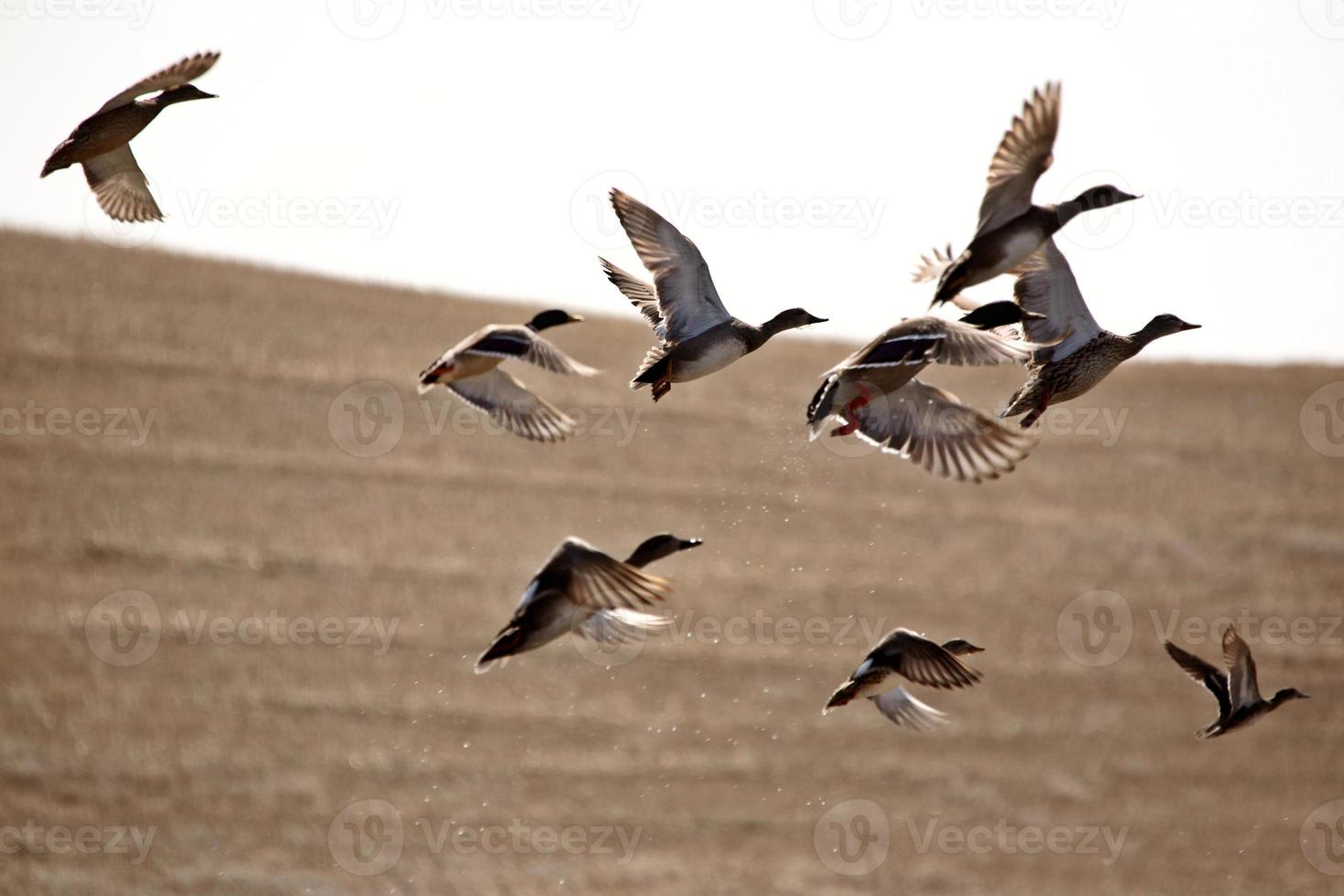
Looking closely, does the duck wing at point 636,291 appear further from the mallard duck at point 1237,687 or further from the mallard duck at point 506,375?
the mallard duck at point 1237,687

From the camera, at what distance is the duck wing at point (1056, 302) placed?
27.1 ft

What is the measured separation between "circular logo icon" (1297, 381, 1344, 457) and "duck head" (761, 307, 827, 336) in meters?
26.2

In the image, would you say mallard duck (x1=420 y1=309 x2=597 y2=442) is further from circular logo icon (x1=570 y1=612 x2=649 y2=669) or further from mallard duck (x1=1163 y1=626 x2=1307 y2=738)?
mallard duck (x1=1163 y1=626 x2=1307 y2=738)

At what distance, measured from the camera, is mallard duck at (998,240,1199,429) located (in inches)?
322

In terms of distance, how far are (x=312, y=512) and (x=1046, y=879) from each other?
1415 cm

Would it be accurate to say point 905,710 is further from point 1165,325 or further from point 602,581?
point 602,581

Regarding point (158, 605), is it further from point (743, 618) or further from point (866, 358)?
point (866, 358)

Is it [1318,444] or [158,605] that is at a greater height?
[1318,444]

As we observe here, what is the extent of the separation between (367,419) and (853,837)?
13.6 m

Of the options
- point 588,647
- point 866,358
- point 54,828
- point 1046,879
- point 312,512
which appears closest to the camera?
point 866,358

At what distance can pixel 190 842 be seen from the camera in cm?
1970

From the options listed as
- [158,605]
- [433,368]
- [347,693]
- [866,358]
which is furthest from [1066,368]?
[158,605]

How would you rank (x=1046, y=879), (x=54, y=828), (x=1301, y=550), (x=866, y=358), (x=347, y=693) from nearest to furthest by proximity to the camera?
(x=866, y=358)
(x=54, y=828)
(x=1046, y=879)
(x=347, y=693)
(x=1301, y=550)

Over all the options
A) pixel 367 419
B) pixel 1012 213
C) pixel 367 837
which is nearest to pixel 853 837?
pixel 367 837
